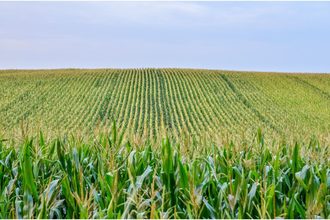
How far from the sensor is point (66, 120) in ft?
109

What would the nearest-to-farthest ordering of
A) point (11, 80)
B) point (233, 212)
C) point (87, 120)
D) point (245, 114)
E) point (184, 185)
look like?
point (233, 212) < point (184, 185) < point (87, 120) < point (245, 114) < point (11, 80)

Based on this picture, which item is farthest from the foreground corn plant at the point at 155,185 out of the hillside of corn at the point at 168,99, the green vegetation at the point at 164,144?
the hillside of corn at the point at 168,99

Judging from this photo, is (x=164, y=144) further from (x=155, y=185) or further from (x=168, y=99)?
(x=168, y=99)

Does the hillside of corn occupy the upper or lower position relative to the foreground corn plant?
lower

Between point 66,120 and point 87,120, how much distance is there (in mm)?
1313

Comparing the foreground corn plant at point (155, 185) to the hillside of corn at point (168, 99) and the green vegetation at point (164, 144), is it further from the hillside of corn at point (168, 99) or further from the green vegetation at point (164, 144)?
the hillside of corn at point (168, 99)

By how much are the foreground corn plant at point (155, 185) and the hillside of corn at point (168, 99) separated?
69.4ft

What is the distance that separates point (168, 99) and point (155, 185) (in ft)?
122

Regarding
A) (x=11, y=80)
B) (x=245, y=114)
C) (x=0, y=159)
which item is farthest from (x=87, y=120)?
(x=0, y=159)

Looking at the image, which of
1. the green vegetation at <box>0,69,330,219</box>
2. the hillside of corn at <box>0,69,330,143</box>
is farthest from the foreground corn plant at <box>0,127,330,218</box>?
the hillside of corn at <box>0,69,330,143</box>

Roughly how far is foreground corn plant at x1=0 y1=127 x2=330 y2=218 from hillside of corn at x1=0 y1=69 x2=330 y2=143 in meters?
21.1

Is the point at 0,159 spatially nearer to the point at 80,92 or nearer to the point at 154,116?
the point at 154,116

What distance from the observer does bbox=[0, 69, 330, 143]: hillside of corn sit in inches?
1305

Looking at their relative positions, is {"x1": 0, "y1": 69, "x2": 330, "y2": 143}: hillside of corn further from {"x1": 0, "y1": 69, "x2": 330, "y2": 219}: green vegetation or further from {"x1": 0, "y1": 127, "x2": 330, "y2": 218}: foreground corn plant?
{"x1": 0, "y1": 127, "x2": 330, "y2": 218}: foreground corn plant
